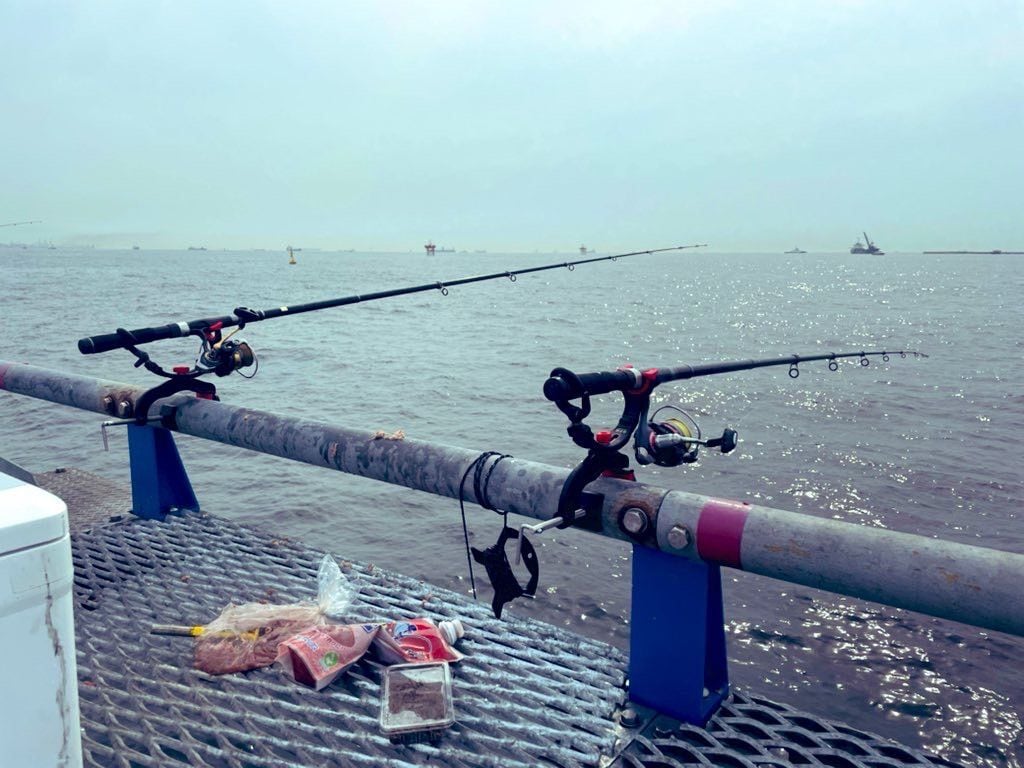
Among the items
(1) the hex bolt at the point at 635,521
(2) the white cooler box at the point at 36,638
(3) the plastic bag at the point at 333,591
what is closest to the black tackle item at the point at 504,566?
(1) the hex bolt at the point at 635,521

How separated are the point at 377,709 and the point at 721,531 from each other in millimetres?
1545

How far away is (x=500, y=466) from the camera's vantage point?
333 cm

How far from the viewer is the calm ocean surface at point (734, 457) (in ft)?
20.5

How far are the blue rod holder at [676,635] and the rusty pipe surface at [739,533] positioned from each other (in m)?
0.19

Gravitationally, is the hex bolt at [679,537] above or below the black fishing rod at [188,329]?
below

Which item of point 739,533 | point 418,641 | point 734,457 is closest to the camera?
point 739,533

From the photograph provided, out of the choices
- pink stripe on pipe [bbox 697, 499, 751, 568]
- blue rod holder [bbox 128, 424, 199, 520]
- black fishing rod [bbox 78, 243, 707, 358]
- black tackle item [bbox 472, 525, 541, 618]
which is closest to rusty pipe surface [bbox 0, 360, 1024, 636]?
pink stripe on pipe [bbox 697, 499, 751, 568]

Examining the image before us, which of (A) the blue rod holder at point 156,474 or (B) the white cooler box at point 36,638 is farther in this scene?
(A) the blue rod holder at point 156,474

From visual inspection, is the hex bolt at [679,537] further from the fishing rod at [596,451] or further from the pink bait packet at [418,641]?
the pink bait packet at [418,641]

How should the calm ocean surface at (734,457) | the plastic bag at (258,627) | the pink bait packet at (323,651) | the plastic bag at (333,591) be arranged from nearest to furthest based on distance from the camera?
the pink bait packet at (323,651), the plastic bag at (258,627), the plastic bag at (333,591), the calm ocean surface at (734,457)

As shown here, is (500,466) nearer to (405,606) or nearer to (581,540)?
(405,606)

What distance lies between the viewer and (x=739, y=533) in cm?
267

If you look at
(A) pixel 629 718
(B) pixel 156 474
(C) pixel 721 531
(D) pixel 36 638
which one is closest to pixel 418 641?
(A) pixel 629 718

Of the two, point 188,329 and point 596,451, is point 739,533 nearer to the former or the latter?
point 596,451
